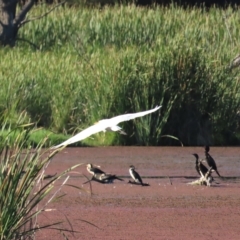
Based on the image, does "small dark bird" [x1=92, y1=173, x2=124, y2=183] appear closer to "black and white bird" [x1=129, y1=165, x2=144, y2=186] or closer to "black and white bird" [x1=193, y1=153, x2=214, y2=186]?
"black and white bird" [x1=129, y1=165, x2=144, y2=186]

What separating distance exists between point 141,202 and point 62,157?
A: 3.40 metres

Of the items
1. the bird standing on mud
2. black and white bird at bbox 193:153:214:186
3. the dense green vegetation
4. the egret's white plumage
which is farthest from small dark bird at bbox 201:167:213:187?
the egret's white plumage

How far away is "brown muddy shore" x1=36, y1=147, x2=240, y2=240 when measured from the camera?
809 cm

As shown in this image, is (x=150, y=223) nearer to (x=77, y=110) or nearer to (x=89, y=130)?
(x=89, y=130)

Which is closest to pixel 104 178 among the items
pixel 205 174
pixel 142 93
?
pixel 205 174

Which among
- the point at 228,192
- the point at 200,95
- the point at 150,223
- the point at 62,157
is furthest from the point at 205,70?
the point at 150,223

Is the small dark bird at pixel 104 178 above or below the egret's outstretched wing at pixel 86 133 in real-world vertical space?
below

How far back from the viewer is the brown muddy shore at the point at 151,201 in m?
8.09

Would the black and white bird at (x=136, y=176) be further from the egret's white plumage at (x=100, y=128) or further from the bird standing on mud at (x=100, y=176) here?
the egret's white plumage at (x=100, y=128)

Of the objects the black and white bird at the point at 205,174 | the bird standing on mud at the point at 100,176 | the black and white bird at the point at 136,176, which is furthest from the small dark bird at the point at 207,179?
the bird standing on mud at the point at 100,176

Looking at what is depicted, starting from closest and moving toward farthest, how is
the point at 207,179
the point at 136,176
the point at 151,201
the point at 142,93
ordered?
the point at 151,201, the point at 136,176, the point at 207,179, the point at 142,93

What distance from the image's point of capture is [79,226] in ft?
27.2

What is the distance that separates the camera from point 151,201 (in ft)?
31.6

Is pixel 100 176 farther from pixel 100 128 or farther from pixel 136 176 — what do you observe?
pixel 100 128
